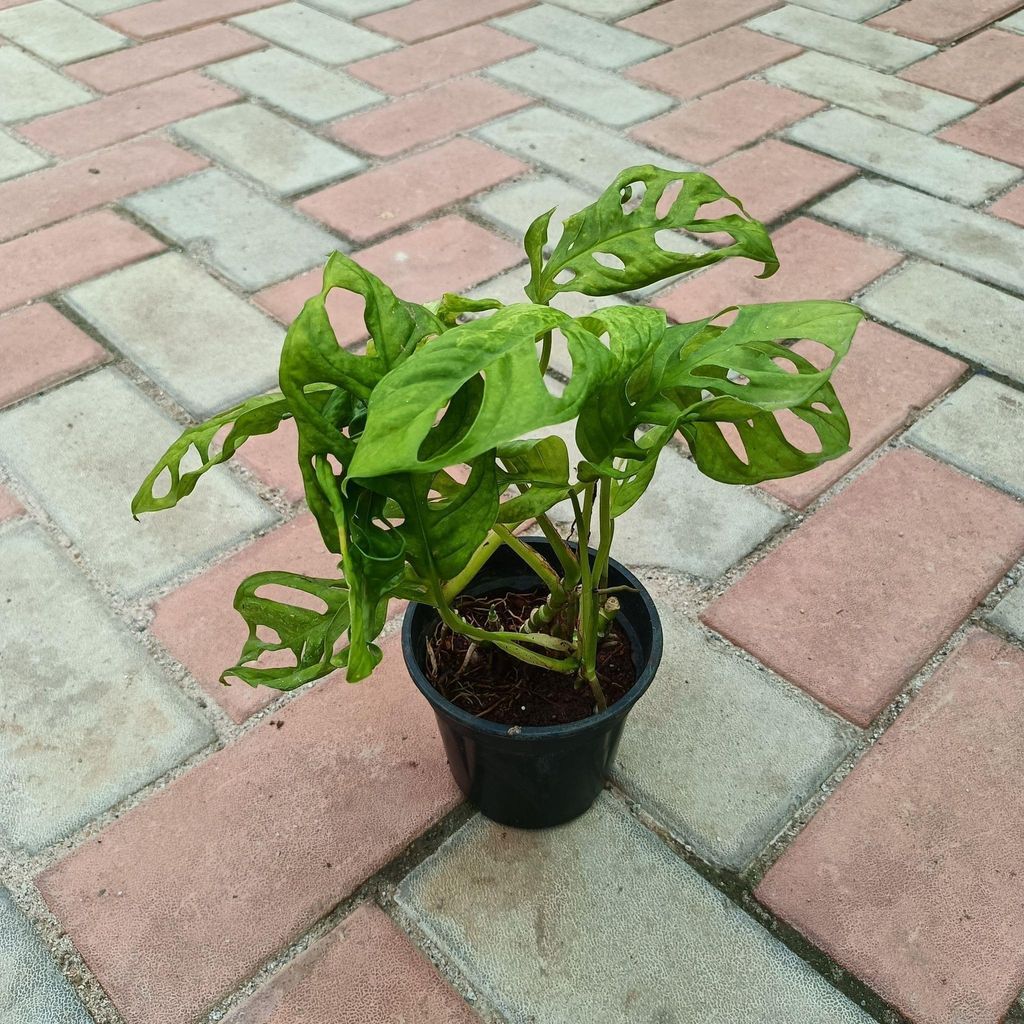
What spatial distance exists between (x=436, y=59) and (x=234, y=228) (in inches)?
39.1

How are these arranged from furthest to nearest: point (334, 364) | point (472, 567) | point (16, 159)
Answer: point (16, 159) → point (472, 567) → point (334, 364)

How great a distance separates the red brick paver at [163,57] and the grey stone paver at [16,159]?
0.33m

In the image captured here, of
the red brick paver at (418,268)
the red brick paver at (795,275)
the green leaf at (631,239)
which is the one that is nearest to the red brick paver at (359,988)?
the green leaf at (631,239)

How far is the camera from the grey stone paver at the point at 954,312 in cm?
195

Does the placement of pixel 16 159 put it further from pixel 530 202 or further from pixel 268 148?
pixel 530 202

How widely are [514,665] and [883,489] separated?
31.5 inches

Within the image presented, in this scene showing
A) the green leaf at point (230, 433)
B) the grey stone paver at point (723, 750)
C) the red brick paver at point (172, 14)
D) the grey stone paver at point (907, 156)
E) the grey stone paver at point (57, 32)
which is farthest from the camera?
the red brick paver at point (172, 14)

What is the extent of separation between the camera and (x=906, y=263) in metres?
2.15

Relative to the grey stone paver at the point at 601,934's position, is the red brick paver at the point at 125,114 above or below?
above

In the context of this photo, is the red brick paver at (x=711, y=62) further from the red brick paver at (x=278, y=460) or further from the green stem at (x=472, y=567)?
the green stem at (x=472, y=567)

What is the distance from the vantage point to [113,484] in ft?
5.57

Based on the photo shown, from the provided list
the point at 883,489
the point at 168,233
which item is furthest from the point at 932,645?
the point at 168,233

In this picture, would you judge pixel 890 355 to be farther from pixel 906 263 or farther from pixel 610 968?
pixel 610 968

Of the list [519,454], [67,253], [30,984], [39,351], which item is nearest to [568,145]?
[67,253]
